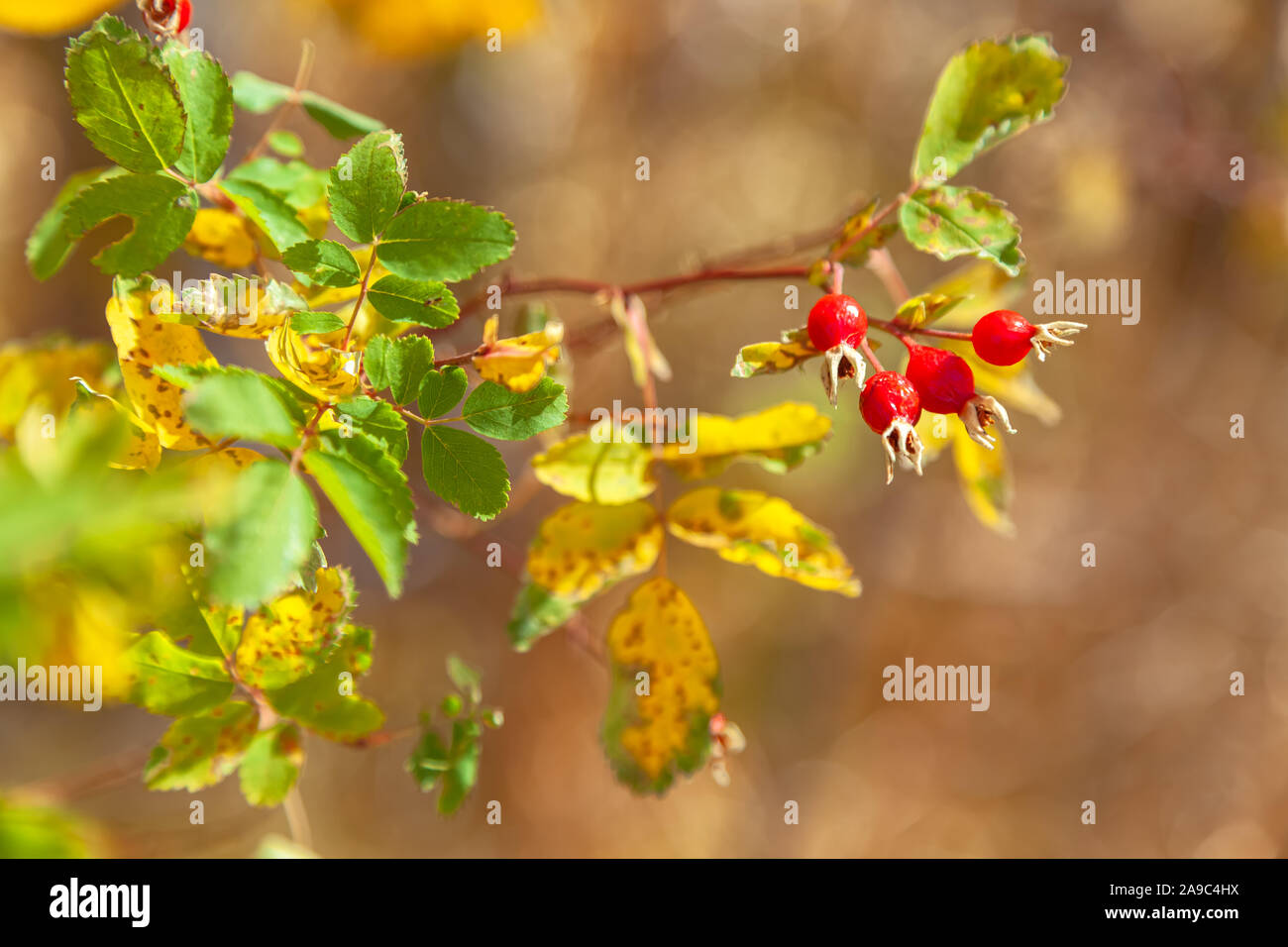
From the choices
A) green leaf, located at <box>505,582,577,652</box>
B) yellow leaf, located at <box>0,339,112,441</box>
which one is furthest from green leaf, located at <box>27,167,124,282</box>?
Result: green leaf, located at <box>505,582,577,652</box>

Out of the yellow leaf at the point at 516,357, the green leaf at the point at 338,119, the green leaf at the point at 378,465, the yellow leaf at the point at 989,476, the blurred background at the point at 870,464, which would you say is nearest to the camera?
the green leaf at the point at 378,465

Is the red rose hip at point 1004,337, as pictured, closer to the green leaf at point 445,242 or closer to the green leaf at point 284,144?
the green leaf at point 445,242

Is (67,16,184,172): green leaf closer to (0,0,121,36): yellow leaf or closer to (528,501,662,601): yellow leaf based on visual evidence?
(528,501,662,601): yellow leaf

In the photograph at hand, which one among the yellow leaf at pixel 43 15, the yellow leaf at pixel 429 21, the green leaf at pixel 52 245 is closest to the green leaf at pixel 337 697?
the green leaf at pixel 52 245

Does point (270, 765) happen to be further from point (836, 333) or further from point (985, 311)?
point (985, 311)

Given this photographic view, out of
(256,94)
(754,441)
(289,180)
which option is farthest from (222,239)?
(754,441)

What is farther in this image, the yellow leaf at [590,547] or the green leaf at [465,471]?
the yellow leaf at [590,547]

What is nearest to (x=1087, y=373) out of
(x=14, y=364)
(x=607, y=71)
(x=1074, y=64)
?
(x=1074, y=64)
